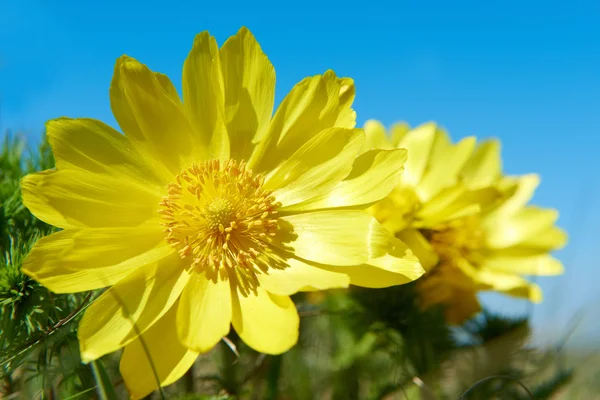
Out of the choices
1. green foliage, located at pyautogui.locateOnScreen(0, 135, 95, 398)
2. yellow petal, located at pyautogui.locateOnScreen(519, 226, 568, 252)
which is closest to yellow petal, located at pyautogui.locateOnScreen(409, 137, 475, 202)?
yellow petal, located at pyautogui.locateOnScreen(519, 226, 568, 252)

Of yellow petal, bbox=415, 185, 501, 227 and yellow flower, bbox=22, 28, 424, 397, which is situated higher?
yellow flower, bbox=22, 28, 424, 397

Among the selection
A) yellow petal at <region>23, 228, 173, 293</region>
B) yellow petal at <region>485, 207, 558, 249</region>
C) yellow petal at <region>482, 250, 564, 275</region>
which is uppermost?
yellow petal at <region>23, 228, 173, 293</region>

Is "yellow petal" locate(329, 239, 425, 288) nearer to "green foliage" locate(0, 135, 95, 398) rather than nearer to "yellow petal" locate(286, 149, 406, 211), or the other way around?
"yellow petal" locate(286, 149, 406, 211)

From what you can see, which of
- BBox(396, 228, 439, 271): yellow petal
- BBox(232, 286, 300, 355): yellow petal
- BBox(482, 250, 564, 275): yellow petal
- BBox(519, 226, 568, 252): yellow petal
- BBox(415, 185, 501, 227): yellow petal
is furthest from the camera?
BBox(519, 226, 568, 252): yellow petal

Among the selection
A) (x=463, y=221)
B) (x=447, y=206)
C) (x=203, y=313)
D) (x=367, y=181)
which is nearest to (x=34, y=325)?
(x=203, y=313)

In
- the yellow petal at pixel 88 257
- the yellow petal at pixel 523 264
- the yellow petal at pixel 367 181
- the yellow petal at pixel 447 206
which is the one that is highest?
the yellow petal at pixel 88 257

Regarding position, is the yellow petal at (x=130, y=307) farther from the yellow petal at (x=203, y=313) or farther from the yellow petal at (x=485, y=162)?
the yellow petal at (x=485, y=162)

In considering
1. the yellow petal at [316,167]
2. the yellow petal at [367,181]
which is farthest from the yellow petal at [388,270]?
Result: the yellow petal at [316,167]

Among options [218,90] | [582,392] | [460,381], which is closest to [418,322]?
[460,381]
